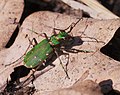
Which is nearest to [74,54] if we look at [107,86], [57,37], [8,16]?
[57,37]

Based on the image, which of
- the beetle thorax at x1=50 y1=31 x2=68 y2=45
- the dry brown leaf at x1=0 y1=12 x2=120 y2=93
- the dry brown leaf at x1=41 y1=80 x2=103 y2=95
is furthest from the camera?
the beetle thorax at x1=50 y1=31 x2=68 y2=45

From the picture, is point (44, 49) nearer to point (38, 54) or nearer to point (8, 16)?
point (38, 54)

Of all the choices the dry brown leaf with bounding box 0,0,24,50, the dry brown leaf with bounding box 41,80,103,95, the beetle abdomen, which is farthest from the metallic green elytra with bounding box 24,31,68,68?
the dry brown leaf with bounding box 41,80,103,95

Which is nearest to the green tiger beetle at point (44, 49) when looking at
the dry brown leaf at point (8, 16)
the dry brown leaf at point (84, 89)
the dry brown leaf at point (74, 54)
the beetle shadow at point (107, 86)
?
the dry brown leaf at point (74, 54)

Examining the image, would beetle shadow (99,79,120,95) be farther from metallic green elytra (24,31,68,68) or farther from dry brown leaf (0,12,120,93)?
metallic green elytra (24,31,68,68)

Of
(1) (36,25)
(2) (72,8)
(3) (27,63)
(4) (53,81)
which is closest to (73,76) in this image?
(4) (53,81)

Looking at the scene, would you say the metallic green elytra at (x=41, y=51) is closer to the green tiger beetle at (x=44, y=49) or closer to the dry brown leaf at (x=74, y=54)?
the green tiger beetle at (x=44, y=49)
